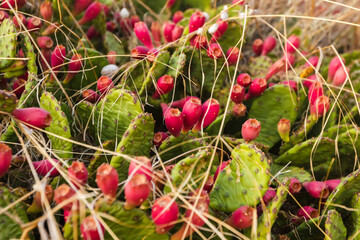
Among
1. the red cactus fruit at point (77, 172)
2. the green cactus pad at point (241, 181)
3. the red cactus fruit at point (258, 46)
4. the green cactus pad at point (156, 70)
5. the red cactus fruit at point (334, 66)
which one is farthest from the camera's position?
the red cactus fruit at point (258, 46)

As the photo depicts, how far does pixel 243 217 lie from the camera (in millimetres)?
1010

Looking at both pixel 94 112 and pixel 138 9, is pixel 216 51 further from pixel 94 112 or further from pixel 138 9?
pixel 138 9

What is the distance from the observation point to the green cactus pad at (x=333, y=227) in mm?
1085

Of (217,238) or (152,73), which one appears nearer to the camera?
(217,238)

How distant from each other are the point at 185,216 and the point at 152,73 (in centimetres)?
59

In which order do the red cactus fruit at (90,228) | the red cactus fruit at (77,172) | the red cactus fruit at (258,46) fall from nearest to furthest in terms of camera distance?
the red cactus fruit at (90,228)
the red cactus fruit at (77,172)
the red cactus fruit at (258,46)

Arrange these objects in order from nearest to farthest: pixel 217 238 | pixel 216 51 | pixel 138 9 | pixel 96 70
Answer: pixel 217 238
pixel 216 51
pixel 96 70
pixel 138 9

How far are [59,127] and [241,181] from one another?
0.58 m

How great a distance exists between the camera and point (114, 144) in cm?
126

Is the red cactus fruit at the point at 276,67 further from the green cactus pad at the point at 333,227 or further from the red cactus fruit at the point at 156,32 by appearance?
the green cactus pad at the point at 333,227

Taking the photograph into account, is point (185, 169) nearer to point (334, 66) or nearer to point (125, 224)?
point (125, 224)

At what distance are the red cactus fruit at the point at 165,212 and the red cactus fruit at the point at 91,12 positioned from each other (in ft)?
3.89

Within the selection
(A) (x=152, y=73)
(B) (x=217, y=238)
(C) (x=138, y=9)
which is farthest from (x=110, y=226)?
(C) (x=138, y=9)

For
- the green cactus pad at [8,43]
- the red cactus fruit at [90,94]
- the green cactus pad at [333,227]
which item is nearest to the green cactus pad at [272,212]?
the green cactus pad at [333,227]
